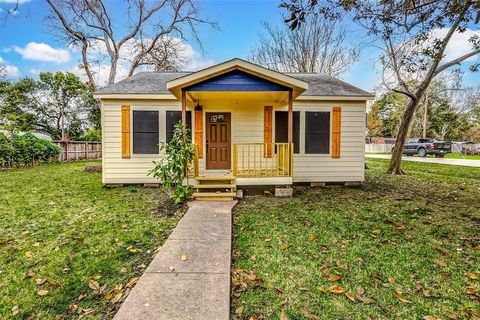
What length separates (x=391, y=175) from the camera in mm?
10070

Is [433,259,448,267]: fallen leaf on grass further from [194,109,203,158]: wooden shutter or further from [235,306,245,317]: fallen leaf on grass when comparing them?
[194,109,203,158]: wooden shutter

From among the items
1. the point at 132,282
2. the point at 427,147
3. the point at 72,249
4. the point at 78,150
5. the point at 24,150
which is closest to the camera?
the point at 132,282

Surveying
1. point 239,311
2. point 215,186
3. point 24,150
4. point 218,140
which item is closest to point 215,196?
point 215,186

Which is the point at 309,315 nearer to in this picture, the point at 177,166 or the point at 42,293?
the point at 42,293

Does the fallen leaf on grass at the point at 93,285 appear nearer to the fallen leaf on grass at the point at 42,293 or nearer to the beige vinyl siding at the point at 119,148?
the fallen leaf on grass at the point at 42,293

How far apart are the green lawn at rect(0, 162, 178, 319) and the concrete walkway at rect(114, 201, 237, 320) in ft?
0.70

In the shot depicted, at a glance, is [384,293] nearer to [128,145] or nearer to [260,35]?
[128,145]

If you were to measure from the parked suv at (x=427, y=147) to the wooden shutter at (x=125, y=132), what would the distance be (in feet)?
69.8

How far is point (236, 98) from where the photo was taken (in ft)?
24.2

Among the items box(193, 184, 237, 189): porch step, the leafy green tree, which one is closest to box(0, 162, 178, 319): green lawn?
box(193, 184, 237, 189): porch step

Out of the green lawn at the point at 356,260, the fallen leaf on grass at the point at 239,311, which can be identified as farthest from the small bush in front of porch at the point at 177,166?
the fallen leaf on grass at the point at 239,311

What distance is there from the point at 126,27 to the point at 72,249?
53.5ft

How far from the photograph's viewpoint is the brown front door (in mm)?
7926

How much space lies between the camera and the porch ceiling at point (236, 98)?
269 inches
